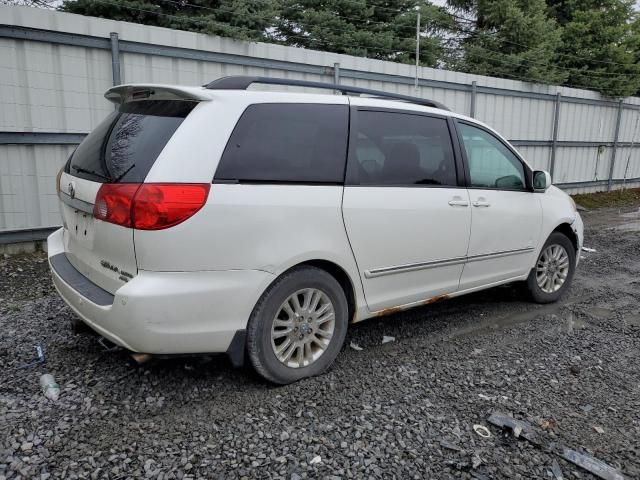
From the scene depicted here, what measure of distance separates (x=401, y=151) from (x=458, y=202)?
62 cm

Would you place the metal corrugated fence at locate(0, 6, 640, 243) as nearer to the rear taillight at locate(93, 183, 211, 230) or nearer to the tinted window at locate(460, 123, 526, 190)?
the rear taillight at locate(93, 183, 211, 230)

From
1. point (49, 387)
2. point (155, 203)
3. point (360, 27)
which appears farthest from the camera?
point (360, 27)

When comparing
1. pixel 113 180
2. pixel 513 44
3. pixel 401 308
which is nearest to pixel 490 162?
pixel 401 308

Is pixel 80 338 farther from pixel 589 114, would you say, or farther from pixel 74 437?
pixel 589 114

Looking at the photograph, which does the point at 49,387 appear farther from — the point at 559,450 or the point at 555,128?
the point at 555,128

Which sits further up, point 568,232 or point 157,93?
point 157,93

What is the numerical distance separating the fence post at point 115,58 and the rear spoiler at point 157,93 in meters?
3.14

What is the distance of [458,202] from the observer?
3.91 meters

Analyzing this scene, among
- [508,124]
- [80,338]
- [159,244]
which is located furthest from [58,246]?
[508,124]

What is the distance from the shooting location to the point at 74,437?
2.60m

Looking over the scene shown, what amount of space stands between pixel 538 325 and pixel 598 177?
11.6m

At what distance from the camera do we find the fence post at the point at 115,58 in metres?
6.25

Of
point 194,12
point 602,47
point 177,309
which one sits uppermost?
point 602,47

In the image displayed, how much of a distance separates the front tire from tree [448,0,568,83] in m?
10.6
